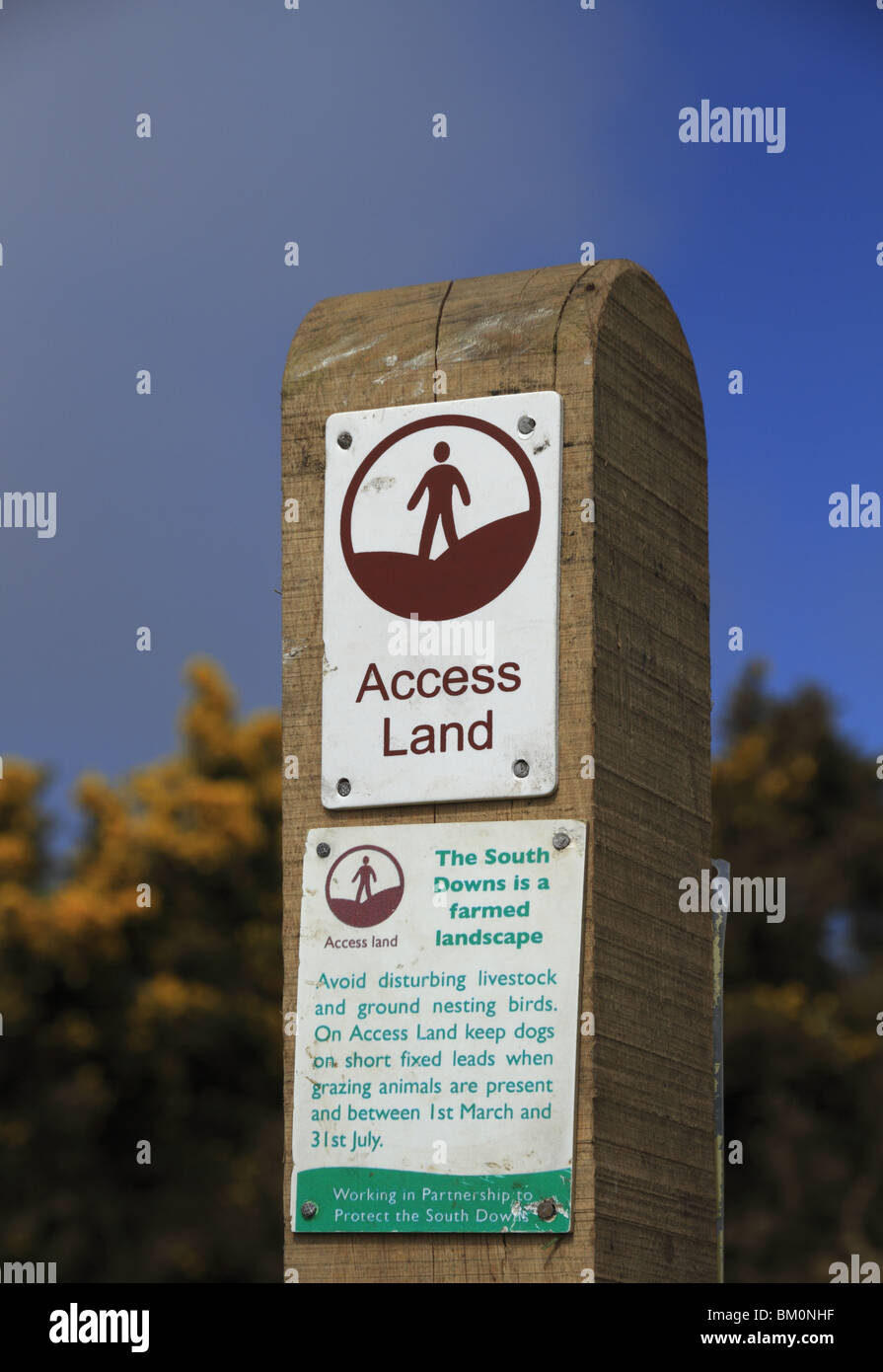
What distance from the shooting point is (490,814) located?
3.24m

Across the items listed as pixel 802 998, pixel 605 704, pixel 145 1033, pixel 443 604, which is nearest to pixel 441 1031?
pixel 605 704

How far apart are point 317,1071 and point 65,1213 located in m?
17.1

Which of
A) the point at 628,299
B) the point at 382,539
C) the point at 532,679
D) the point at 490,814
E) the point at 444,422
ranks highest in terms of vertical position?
the point at 628,299

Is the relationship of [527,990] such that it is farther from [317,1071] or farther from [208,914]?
[208,914]

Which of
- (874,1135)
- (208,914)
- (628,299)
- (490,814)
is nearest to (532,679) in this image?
(490,814)

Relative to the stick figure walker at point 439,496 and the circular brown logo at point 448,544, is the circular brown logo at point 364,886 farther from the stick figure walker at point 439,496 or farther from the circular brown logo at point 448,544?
the stick figure walker at point 439,496

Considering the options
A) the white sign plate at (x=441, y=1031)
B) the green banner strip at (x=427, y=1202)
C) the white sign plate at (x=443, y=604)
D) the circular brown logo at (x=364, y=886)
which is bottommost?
the green banner strip at (x=427, y=1202)

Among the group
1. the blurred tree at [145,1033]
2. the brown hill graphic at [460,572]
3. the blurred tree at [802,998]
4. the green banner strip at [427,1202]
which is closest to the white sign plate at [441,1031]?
the green banner strip at [427,1202]

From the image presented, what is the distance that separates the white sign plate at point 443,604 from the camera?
323 cm

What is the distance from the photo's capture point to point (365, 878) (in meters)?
3.27

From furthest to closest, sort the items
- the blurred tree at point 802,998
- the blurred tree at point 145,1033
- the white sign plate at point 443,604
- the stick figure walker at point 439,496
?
the blurred tree at point 145,1033, the blurred tree at point 802,998, the stick figure walker at point 439,496, the white sign plate at point 443,604

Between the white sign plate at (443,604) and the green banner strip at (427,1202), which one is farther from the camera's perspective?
the white sign plate at (443,604)

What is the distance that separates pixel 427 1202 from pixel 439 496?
4.07ft

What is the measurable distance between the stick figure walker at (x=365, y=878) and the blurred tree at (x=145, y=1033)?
16498 mm
